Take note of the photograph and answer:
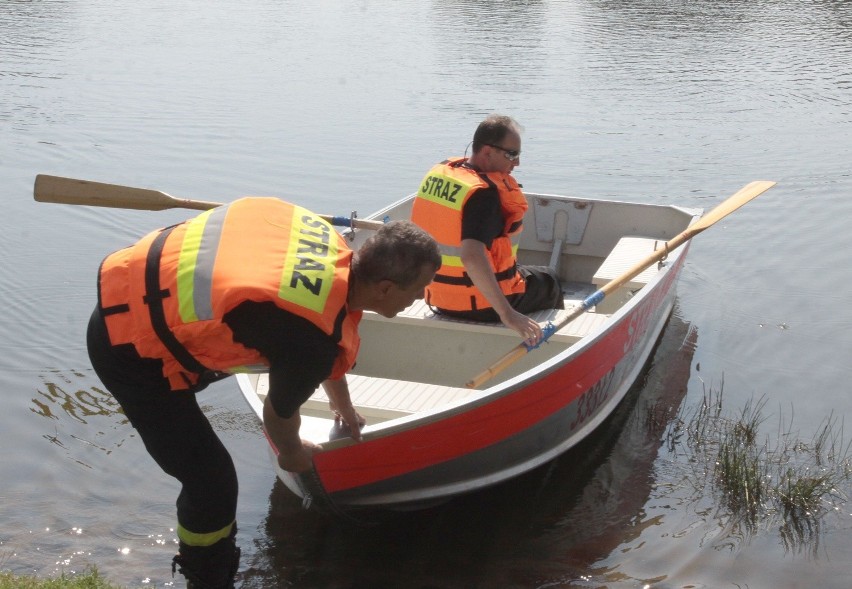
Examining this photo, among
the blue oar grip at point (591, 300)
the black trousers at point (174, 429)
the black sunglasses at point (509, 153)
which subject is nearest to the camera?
the black trousers at point (174, 429)

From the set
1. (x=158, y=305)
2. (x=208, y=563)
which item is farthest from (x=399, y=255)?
(x=208, y=563)

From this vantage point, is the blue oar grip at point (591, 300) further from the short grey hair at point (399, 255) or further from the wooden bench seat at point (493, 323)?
the short grey hair at point (399, 255)

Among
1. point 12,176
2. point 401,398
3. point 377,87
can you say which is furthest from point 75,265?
point 377,87

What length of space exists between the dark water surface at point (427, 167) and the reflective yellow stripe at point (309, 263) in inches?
71.0

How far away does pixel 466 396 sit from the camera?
14.7 feet

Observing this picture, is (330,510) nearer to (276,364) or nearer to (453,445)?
(453,445)

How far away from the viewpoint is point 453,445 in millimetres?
4172

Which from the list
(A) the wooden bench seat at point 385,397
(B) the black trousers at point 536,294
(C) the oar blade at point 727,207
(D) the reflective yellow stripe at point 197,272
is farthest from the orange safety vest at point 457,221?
(D) the reflective yellow stripe at point 197,272

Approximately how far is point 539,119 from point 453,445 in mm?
9940

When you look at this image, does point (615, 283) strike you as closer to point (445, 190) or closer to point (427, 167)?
point (445, 190)

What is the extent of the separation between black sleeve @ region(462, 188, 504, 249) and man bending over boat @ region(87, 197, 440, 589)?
1.72 m

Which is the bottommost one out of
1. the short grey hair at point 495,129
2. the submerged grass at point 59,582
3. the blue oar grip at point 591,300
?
the submerged grass at point 59,582

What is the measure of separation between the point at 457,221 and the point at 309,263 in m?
2.12

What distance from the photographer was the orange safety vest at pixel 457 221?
4.78 meters
